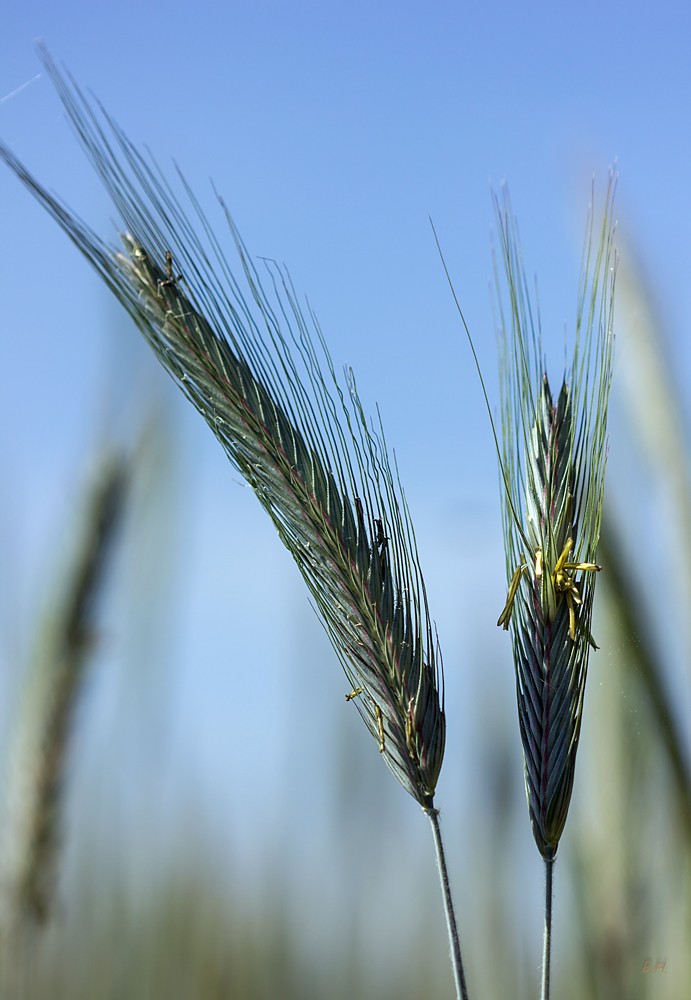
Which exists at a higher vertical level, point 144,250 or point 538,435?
point 144,250

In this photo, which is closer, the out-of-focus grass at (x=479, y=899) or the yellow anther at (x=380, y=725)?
the yellow anther at (x=380, y=725)

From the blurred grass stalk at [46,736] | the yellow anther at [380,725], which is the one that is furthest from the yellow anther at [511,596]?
the blurred grass stalk at [46,736]

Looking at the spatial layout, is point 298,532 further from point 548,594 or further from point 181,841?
point 181,841

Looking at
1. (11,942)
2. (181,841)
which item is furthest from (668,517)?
(181,841)

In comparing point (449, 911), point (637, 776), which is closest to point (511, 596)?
point (449, 911)

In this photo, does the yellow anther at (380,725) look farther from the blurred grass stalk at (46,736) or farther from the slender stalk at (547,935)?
the blurred grass stalk at (46,736)

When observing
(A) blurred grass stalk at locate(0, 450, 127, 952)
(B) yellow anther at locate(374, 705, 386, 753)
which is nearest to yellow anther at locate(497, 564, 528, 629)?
(B) yellow anther at locate(374, 705, 386, 753)

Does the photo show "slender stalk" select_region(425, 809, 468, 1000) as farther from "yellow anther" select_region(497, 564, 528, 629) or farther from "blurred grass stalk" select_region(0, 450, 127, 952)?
"blurred grass stalk" select_region(0, 450, 127, 952)

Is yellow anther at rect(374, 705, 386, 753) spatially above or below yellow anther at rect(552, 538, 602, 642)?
below
